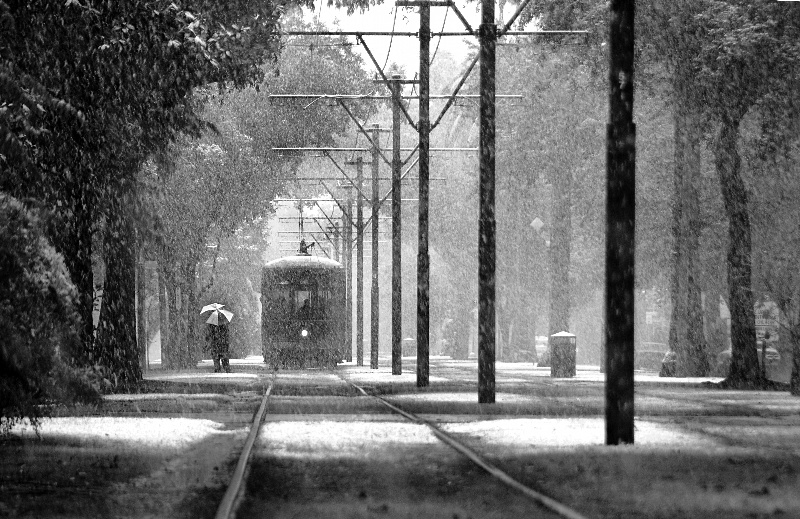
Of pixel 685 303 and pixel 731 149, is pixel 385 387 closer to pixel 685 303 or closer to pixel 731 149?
pixel 731 149

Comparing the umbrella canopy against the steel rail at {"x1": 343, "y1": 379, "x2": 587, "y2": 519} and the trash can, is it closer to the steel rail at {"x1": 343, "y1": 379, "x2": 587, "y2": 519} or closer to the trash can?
the trash can

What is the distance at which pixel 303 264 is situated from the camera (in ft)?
169

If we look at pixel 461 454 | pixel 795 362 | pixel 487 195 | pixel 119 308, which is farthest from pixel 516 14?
pixel 119 308

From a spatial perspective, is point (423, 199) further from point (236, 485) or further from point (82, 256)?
point (236, 485)

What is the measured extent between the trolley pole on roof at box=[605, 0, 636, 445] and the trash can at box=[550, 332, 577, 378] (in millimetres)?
25882

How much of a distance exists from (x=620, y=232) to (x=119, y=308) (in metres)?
17.8

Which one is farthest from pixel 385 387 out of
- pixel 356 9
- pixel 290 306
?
pixel 290 306

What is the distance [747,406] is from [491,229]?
4750 millimetres

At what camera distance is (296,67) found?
5838cm

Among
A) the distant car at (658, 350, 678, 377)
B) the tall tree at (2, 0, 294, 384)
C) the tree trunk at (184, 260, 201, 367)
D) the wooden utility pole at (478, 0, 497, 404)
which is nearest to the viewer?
the tall tree at (2, 0, 294, 384)

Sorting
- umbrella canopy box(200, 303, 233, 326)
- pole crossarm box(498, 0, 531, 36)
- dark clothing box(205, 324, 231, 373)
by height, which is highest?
pole crossarm box(498, 0, 531, 36)

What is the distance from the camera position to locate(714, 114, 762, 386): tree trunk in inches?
1283

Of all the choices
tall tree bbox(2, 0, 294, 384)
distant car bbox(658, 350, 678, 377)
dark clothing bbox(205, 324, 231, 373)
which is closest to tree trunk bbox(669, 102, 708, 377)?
distant car bbox(658, 350, 678, 377)

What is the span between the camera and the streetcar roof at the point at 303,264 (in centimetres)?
5153
